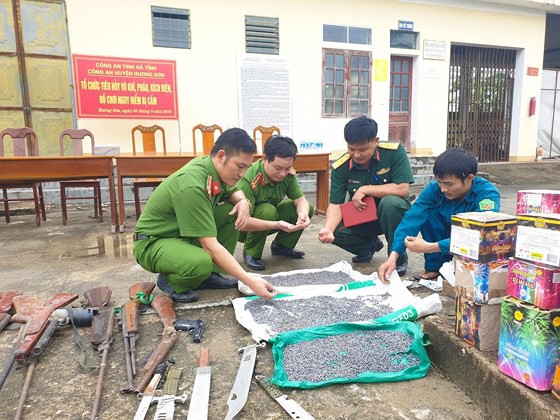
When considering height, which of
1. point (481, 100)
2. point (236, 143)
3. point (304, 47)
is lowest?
point (236, 143)

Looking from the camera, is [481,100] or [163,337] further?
[481,100]

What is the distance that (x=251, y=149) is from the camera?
73.8 inches

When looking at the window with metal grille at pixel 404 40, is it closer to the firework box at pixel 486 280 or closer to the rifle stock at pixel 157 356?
the firework box at pixel 486 280

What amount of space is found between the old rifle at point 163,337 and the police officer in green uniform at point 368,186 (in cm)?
96

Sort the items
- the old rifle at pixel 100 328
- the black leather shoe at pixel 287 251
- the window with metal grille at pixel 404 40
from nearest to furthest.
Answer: the old rifle at pixel 100 328, the black leather shoe at pixel 287 251, the window with metal grille at pixel 404 40

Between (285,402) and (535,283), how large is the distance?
76cm

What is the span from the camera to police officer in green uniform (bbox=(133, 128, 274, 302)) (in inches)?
72.0

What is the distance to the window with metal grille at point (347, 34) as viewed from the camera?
6.80m

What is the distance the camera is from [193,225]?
1835 mm

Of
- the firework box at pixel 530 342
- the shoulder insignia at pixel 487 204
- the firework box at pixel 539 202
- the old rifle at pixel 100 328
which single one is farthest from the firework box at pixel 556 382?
the old rifle at pixel 100 328

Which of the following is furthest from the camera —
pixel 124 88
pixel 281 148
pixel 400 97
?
pixel 400 97

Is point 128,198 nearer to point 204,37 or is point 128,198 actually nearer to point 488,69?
point 204,37

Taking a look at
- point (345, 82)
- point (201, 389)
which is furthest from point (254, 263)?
point (345, 82)

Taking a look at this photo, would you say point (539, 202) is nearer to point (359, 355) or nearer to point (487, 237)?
point (487, 237)
